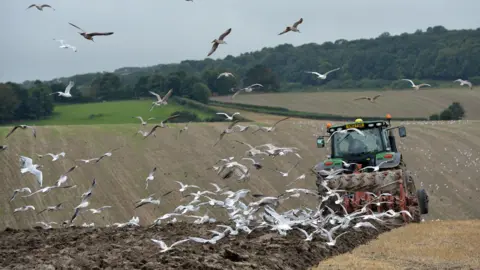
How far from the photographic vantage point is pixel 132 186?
96.2 feet

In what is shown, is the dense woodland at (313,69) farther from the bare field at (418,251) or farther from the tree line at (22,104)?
the bare field at (418,251)

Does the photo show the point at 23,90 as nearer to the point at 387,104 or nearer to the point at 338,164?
the point at 387,104

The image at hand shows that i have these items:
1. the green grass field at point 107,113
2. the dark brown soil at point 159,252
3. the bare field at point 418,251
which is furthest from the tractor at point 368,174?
the green grass field at point 107,113

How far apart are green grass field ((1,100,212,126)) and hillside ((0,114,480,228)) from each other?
1170 centimetres

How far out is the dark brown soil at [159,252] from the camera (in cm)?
1029

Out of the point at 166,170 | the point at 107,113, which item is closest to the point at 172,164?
the point at 166,170

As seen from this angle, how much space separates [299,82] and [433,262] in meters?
59.9

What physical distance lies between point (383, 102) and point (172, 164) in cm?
2497

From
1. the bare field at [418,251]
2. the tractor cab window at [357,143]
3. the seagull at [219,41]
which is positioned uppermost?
the seagull at [219,41]

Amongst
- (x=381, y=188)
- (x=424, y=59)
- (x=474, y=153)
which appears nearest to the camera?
(x=381, y=188)

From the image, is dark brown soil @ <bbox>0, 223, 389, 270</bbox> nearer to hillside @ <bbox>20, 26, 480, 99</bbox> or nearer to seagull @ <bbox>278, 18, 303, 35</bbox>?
seagull @ <bbox>278, 18, 303, 35</bbox>

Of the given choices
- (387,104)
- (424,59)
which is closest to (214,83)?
(387,104)

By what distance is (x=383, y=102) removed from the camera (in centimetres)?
5359

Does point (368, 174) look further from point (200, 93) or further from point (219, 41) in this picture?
point (200, 93)
